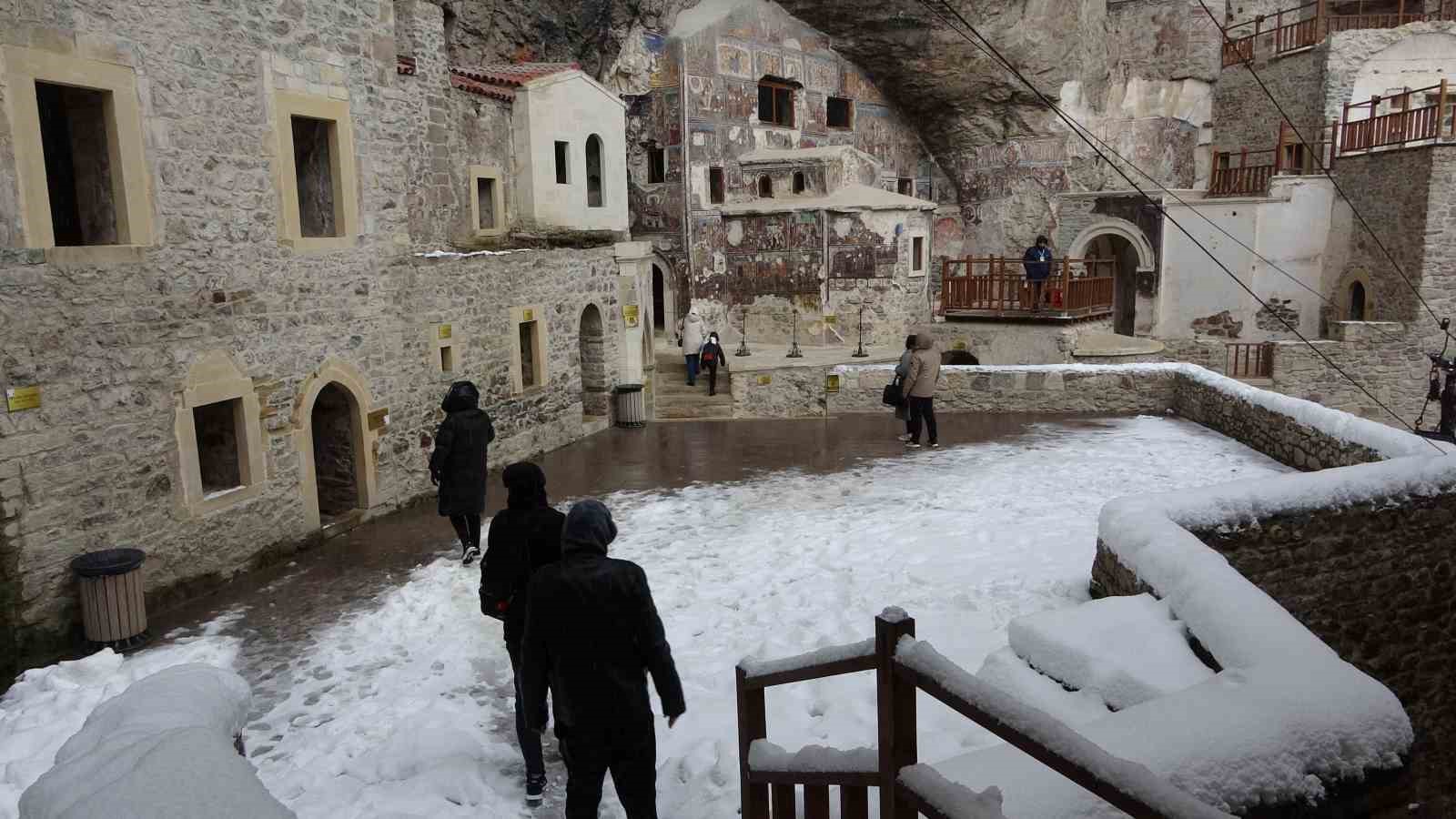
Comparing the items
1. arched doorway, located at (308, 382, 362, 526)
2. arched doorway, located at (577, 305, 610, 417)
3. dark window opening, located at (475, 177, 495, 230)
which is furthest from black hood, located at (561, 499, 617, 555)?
arched doorway, located at (577, 305, 610, 417)

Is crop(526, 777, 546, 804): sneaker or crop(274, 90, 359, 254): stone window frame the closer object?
crop(526, 777, 546, 804): sneaker

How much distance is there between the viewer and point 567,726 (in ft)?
13.0

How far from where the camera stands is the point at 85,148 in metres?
7.77

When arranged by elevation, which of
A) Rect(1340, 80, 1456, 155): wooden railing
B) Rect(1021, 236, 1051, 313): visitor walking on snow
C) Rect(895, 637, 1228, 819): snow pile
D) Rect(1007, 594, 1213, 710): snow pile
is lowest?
Rect(1007, 594, 1213, 710): snow pile

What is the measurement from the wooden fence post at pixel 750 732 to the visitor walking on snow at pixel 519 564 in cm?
124

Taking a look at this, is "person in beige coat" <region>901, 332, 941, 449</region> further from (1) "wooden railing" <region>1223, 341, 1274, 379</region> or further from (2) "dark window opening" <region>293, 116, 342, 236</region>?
(1) "wooden railing" <region>1223, 341, 1274, 379</region>

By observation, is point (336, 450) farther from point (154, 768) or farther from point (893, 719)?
point (893, 719)

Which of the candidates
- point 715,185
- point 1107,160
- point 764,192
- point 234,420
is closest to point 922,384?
point 1107,160

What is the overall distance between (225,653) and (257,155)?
14.5ft

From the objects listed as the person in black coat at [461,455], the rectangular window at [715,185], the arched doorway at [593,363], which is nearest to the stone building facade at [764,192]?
the rectangular window at [715,185]

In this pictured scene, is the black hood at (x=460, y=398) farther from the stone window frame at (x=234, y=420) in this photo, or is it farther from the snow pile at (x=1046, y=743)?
the snow pile at (x=1046, y=743)

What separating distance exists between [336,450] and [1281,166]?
2407cm

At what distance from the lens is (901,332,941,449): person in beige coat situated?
11797 mm

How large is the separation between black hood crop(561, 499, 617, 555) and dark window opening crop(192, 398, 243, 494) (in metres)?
6.09
